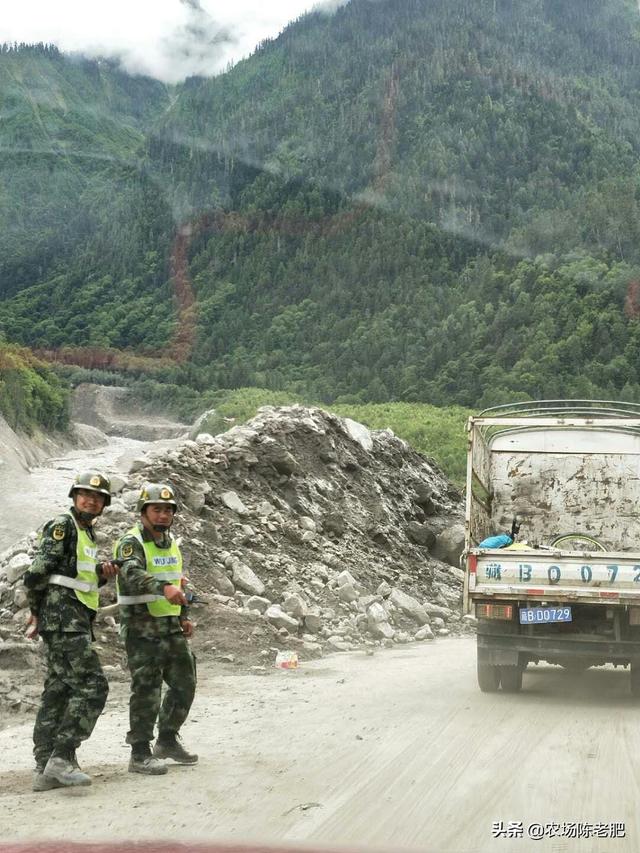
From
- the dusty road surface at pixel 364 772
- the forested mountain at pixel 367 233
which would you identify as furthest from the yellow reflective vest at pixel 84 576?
the forested mountain at pixel 367 233

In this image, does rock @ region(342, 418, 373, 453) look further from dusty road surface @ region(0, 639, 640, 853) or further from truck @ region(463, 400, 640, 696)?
dusty road surface @ region(0, 639, 640, 853)

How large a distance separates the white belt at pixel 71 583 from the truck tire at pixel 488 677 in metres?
4.87

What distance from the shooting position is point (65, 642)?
626 cm

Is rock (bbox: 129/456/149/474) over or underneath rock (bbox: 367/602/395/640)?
over

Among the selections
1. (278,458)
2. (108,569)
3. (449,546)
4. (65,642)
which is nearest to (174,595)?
(108,569)

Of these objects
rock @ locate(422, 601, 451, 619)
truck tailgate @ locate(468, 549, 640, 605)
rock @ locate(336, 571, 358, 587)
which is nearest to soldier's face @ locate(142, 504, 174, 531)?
truck tailgate @ locate(468, 549, 640, 605)

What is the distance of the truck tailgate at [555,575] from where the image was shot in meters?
9.72

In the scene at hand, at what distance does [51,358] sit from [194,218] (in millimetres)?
43484

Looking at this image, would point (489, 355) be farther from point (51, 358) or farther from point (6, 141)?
point (6, 141)

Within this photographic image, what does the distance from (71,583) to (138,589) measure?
1.35 feet

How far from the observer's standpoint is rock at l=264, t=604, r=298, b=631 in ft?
44.1

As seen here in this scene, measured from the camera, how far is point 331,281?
114125 mm

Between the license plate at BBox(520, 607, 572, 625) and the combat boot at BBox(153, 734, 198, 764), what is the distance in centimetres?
403

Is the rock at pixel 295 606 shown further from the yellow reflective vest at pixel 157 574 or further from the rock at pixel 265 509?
the yellow reflective vest at pixel 157 574
